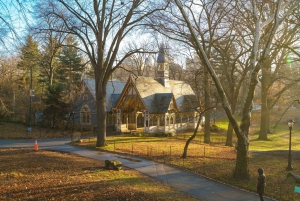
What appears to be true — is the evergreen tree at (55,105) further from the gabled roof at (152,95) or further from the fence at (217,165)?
the fence at (217,165)

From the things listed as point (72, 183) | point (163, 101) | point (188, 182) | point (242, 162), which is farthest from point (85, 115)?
point (242, 162)

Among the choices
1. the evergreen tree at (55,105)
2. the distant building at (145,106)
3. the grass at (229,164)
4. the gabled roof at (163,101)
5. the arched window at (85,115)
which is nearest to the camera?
the grass at (229,164)

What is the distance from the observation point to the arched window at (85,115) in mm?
37812

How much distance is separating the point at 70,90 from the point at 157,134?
12466 mm

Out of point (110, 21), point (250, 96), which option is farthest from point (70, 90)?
point (250, 96)

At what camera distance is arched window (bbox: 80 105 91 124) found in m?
37.8

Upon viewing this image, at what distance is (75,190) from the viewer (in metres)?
9.34

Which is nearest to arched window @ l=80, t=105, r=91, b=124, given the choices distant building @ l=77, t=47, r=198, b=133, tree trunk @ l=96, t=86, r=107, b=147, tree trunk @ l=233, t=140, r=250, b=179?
distant building @ l=77, t=47, r=198, b=133

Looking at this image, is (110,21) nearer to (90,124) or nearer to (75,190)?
(75,190)

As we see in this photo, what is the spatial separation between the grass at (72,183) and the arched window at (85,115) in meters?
23.1

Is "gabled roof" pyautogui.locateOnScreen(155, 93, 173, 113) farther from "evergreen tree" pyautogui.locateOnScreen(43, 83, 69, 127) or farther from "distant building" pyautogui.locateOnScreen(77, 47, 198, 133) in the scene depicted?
"evergreen tree" pyautogui.locateOnScreen(43, 83, 69, 127)

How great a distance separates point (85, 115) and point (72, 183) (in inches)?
1125

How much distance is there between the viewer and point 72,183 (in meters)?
10.3

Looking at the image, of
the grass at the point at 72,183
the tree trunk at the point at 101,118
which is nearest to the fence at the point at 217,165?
the tree trunk at the point at 101,118
